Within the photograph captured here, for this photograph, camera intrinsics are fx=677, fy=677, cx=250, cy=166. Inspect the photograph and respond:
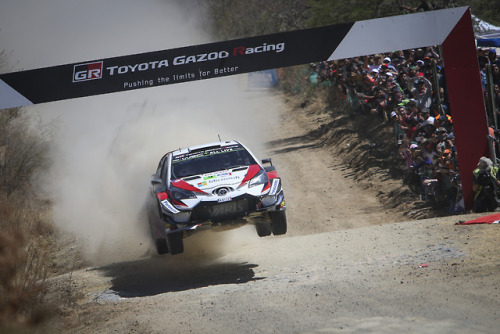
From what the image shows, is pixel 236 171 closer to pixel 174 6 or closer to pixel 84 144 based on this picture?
pixel 84 144

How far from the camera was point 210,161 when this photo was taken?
11727 millimetres

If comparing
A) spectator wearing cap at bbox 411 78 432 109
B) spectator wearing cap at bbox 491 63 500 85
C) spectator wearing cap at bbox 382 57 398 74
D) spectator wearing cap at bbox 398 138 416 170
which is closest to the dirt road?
spectator wearing cap at bbox 398 138 416 170

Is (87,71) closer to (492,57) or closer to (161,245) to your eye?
(161,245)

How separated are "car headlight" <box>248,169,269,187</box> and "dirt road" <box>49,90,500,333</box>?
1.39 m

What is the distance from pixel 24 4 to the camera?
3862cm

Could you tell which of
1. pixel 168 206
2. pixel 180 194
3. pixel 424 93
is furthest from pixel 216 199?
pixel 424 93

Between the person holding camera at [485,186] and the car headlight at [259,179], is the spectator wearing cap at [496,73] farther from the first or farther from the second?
the car headlight at [259,179]

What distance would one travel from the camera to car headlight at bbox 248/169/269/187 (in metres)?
10.6

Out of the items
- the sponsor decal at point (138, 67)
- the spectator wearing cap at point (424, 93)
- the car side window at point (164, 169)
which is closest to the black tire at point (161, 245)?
the car side window at point (164, 169)

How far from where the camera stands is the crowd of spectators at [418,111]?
13914mm

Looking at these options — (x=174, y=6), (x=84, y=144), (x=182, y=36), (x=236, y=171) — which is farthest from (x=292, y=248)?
(x=174, y=6)

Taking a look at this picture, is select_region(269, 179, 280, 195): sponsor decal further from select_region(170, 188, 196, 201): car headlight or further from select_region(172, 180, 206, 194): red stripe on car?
select_region(170, 188, 196, 201): car headlight

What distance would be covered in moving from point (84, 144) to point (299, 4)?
2064 centimetres

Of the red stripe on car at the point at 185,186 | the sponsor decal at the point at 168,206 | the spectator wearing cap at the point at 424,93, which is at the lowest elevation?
the sponsor decal at the point at 168,206
